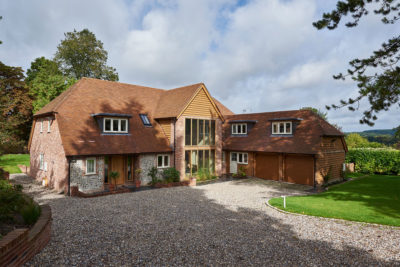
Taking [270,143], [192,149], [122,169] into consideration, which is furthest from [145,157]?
[270,143]

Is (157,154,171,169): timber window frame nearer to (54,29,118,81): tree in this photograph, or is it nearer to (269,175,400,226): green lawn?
(269,175,400,226): green lawn

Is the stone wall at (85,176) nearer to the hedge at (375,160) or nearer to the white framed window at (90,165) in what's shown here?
the white framed window at (90,165)

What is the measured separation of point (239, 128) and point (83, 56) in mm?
27923

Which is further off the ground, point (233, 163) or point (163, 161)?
point (163, 161)

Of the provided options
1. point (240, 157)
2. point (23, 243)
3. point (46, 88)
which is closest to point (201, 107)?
point (240, 157)

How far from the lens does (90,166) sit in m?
16.7

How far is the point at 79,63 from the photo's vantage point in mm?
38250

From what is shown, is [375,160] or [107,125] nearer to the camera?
[107,125]

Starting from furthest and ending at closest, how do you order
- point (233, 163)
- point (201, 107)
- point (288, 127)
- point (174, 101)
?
point (233, 163) → point (174, 101) → point (201, 107) → point (288, 127)

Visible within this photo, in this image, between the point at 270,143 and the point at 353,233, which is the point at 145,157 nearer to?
the point at 270,143

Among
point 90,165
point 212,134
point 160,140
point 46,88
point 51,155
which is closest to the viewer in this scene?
point 90,165

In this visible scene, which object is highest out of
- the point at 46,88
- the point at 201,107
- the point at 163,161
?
the point at 46,88

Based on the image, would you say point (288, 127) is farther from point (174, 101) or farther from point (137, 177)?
point (137, 177)

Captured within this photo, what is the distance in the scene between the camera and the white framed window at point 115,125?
18.6 metres
